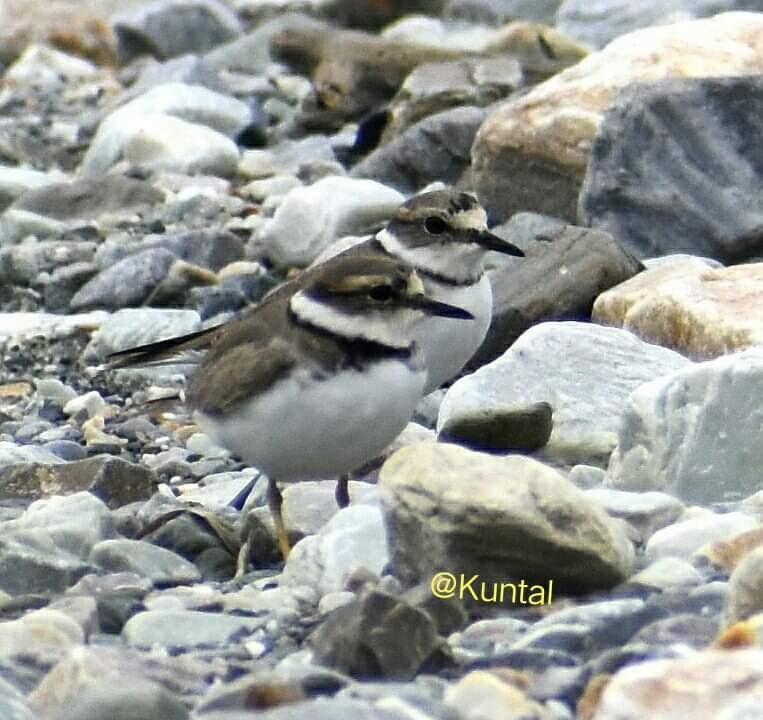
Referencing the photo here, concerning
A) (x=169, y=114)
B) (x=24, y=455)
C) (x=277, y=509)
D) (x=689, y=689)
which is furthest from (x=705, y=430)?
(x=169, y=114)

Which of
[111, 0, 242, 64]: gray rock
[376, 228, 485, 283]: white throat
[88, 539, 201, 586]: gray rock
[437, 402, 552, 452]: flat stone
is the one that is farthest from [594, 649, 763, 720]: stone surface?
[111, 0, 242, 64]: gray rock

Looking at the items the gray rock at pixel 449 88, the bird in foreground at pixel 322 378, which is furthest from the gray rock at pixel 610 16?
the bird in foreground at pixel 322 378

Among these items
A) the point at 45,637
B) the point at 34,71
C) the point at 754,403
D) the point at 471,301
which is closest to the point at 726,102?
the point at 471,301

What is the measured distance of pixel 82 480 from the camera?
19.6ft

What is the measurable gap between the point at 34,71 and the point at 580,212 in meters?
7.91

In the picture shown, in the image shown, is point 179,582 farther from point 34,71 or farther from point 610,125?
point 34,71

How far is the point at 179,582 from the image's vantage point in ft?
16.4

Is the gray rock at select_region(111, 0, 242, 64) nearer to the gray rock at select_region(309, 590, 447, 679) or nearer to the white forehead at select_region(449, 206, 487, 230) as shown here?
the white forehead at select_region(449, 206, 487, 230)

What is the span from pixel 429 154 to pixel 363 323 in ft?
16.6

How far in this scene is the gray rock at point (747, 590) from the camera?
153 inches

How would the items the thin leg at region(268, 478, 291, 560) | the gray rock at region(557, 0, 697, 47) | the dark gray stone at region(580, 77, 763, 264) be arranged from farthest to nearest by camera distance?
1. the gray rock at region(557, 0, 697, 47)
2. the dark gray stone at region(580, 77, 763, 264)
3. the thin leg at region(268, 478, 291, 560)

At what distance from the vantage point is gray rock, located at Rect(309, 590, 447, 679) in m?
3.95

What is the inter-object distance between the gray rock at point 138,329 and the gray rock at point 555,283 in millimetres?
1301

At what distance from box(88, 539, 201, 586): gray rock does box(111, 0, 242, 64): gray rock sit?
11.4 meters
